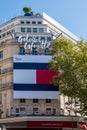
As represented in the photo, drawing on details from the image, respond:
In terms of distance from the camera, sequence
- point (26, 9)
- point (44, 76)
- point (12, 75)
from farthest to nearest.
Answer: point (26, 9), point (12, 75), point (44, 76)

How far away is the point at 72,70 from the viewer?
186ft

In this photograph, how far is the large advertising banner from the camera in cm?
6584

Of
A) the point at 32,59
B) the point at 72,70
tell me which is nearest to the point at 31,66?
the point at 32,59

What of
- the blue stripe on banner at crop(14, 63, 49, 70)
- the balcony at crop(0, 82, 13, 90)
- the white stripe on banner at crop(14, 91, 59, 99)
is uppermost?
the blue stripe on banner at crop(14, 63, 49, 70)

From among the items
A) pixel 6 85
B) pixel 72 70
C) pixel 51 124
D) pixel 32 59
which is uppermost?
pixel 32 59

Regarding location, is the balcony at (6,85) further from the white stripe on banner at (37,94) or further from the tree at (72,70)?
the tree at (72,70)

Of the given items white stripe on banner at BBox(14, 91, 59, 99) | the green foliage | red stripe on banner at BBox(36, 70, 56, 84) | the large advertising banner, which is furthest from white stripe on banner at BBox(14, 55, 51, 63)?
the green foliage

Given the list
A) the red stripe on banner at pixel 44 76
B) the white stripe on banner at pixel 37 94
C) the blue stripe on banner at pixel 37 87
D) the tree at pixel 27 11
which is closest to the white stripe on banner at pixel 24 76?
the blue stripe on banner at pixel 37 87

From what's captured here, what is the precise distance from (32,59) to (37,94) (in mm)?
5671

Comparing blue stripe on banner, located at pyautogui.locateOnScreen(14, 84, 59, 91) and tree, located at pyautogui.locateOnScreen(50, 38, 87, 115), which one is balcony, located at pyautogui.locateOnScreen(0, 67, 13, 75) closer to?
blue stripe on banner, located at pyautogui.locateOnScreen(14, 84, 59, 91)

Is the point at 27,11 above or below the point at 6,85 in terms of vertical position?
above

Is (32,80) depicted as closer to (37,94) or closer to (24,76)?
(24,76)

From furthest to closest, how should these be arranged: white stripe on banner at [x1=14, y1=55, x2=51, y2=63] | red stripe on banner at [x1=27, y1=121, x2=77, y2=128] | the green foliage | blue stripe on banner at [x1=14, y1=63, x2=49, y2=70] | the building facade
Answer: the green foliage
white stripe on banner at [x1=14, y1=55, x2=51, y2=63]
blue stripe on banner at [x1=14, y1=63, x2=49, y2=70]
the building facade
red stripe on banner at [x1=27, y1=121, x2=77, y2=128]

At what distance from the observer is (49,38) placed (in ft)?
244
